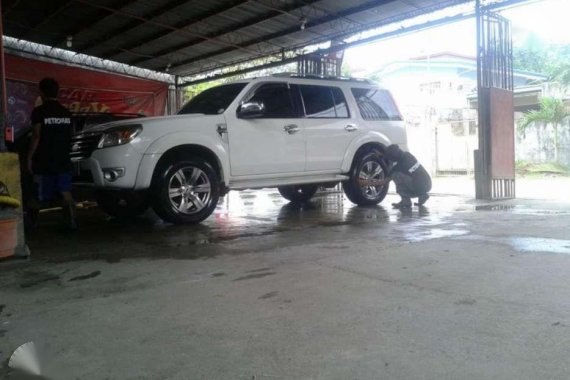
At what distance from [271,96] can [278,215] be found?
1.81m

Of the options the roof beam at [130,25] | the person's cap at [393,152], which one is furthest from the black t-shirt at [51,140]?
the roof beam at [130,25]

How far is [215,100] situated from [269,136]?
3.04 feet

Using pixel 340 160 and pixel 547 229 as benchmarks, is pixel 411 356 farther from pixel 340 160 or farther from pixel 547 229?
pixel 340 160

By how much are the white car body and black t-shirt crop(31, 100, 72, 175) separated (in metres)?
0.38

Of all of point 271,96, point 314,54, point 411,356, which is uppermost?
point 314,54

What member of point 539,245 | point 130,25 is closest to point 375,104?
point 539,245

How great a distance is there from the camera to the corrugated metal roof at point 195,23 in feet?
37.4

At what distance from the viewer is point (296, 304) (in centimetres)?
325

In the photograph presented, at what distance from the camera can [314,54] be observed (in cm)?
1431

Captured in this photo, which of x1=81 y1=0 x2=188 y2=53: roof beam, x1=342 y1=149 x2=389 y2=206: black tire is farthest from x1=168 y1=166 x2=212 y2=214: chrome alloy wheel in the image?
x1=81 y1=0 x2=188 y2=53: roof beam

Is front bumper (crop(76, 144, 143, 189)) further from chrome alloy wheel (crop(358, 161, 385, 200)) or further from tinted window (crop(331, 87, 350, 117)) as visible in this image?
chrome alloy wheel (crop(358, 161, 385, 200))

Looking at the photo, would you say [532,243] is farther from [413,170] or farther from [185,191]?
[185,191]

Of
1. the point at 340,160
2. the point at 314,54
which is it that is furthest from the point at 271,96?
the point at 314,54

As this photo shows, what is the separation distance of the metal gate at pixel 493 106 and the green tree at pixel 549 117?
11533 millimetres
